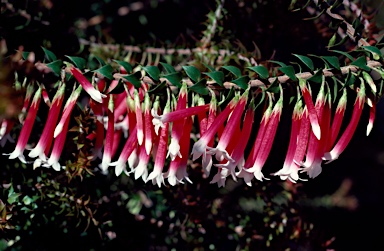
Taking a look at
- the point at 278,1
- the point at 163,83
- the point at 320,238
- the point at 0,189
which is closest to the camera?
the point at 163,83

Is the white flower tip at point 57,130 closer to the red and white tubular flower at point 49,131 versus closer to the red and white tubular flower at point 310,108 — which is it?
the red and white tubular flower at point 49,131

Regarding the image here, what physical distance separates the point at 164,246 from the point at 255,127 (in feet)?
1.09

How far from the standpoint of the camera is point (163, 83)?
2.33 feet

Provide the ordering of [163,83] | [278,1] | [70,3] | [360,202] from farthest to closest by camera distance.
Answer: [360,202] < [70,3] < [278,1] < [163,83]

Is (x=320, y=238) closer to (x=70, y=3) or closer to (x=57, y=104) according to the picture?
(x=57, y=104)

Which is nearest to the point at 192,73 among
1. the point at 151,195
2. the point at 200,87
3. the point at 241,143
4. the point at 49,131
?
the point at 200,87

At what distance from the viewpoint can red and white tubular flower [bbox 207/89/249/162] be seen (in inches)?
28.8

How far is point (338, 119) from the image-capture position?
75cm

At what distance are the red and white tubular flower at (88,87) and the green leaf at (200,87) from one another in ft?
0.40

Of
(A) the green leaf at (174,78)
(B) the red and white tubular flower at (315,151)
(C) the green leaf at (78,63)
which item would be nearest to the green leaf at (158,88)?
(A) the green leaf at (174,78)

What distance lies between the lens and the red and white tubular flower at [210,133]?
2.38 ft

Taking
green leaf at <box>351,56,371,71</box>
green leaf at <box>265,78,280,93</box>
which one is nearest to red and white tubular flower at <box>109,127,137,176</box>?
green leaf at <box>265,78,280,93</box>

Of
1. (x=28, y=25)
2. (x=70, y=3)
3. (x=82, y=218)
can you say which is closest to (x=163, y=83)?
(x=82, y=218)

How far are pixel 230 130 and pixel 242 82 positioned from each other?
0.07m
